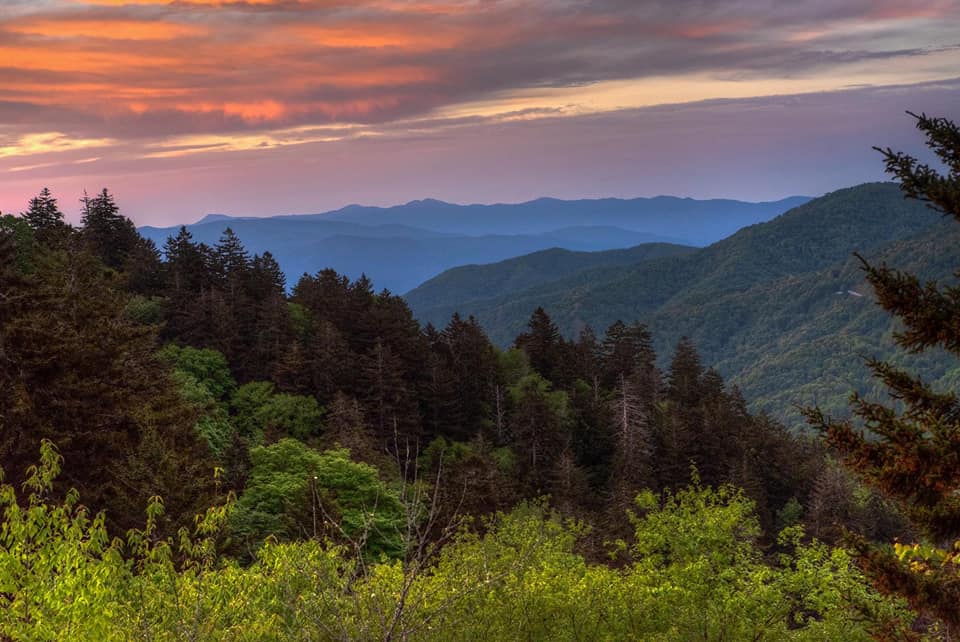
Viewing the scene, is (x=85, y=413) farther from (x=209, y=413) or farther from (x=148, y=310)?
(x=148, y=310)

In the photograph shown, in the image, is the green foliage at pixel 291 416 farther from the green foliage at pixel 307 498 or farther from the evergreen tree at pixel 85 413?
the evergreen tree at pixel 85 413

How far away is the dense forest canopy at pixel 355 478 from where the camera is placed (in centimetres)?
1301

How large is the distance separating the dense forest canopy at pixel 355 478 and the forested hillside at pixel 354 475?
137 mm

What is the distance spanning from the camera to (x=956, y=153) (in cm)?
921

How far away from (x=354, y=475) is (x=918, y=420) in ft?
87.7

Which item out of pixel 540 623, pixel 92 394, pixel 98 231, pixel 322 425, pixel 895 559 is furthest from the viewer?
pixel 98 231

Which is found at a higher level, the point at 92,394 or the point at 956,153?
the point at 956,153

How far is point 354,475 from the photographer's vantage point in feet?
109

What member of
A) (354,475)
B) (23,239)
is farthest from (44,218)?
(354,475)

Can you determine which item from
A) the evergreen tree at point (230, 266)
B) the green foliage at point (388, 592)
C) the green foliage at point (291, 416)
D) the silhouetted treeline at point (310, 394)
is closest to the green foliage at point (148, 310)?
the silhouetted treeline at point (310, 394)

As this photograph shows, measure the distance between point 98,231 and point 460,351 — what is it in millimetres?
33827

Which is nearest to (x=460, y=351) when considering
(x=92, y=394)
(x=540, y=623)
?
(x=92, y=394)

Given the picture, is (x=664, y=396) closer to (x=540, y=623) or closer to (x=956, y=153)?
(x=540, y=623)

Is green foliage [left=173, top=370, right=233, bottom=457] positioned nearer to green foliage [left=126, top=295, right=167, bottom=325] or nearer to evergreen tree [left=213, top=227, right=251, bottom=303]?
green foliage [left=126, top=295, right=167, bottom=325]
